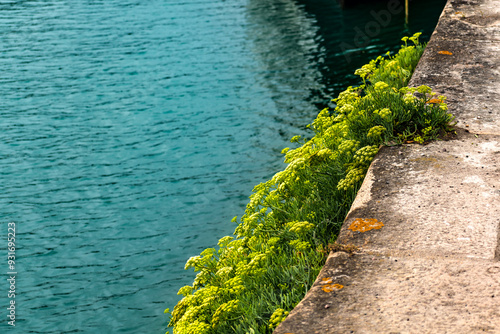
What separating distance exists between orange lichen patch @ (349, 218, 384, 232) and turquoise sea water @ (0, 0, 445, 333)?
3.27 metres

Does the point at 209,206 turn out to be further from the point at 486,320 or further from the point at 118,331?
the point at 486,320

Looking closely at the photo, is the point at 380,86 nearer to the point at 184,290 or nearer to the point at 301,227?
the point at 301,227

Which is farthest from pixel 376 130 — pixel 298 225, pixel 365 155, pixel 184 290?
pixel 184 290

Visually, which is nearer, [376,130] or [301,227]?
[301,227]

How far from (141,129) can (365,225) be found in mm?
7985

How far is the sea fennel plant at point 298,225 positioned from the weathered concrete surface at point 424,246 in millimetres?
210

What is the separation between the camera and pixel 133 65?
14.0 m

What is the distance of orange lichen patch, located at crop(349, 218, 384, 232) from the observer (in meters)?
3.08

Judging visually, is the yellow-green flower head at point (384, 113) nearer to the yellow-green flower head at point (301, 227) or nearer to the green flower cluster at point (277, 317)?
the yellow-green flower head at point (301, 227)

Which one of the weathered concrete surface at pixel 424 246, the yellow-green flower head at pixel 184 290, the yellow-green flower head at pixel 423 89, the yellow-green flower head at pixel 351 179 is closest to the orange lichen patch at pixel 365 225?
the weathered concrete surface at pixel 424 246

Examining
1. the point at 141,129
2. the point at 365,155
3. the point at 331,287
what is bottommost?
the point at 141,129

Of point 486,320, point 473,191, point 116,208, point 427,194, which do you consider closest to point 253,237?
point 427,194

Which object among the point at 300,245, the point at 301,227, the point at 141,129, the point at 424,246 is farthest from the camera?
the point at 141,129

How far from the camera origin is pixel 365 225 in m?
3.11
